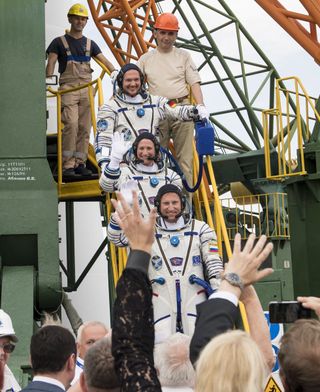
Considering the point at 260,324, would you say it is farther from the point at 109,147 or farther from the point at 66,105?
the point at 66,105

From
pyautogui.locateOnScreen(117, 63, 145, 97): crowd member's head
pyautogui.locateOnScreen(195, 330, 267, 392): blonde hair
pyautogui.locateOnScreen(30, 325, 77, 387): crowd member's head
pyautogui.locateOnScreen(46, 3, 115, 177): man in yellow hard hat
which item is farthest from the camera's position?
pyautogui.locateOnScreen(46, 3, 115, 177): man in yellow hard hat

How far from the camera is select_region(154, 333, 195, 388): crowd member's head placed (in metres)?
4.52

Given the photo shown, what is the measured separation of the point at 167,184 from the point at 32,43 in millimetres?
2624

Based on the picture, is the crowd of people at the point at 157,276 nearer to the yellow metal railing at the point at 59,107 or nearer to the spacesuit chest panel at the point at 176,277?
the spacesuit chest panel at the point at 176,277

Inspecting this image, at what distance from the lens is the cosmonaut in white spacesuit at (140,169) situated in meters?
9.05

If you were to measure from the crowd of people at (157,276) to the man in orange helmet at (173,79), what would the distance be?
0.01m

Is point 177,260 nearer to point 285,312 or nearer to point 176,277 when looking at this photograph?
point 176,277

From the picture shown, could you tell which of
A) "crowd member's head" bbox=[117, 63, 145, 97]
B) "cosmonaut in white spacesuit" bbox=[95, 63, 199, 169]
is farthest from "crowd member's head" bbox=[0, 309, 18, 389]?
"crowd member's head" bbox=[117, 63, 145, 97]

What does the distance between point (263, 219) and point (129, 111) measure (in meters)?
9.97

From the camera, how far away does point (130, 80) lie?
980cm

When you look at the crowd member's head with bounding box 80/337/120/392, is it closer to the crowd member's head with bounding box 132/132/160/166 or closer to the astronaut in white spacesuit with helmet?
the astronaut in white spacesuit with helmet

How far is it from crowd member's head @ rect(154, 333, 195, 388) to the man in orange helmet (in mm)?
5824

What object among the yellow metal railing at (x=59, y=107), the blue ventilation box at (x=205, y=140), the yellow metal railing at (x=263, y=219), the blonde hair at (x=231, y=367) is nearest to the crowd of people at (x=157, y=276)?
the blonde hair at (x=231, y=367)

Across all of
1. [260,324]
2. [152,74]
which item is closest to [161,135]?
[152,74]
